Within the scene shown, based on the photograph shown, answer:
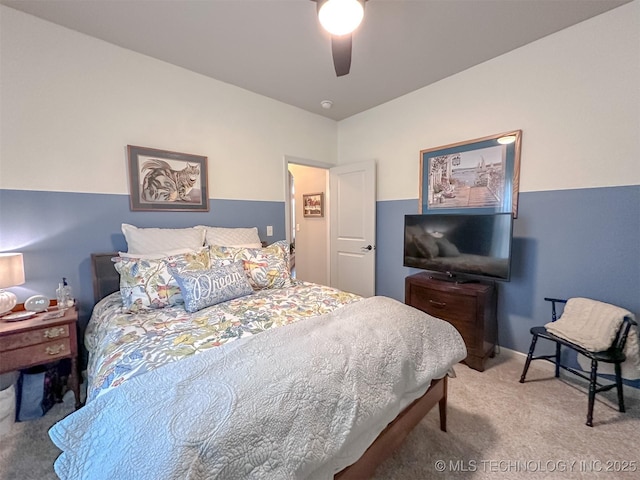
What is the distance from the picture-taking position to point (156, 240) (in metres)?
2.19

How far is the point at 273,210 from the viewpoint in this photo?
3.30 m

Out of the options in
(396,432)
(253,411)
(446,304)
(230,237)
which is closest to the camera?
(253,411)

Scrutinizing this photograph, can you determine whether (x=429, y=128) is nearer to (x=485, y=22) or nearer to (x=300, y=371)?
(x=485, y=22)

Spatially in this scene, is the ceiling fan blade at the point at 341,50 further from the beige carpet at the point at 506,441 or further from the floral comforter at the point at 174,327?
the beige carpet at the point at 506,441

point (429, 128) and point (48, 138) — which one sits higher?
point (429, 128)

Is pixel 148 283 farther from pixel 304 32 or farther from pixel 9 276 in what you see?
pixel 304 32

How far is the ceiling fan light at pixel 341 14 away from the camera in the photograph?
1.37 meters

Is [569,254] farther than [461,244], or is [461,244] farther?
[461,244]

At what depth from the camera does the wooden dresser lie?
2.29m

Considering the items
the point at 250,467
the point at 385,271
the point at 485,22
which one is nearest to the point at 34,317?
the point at 250,467

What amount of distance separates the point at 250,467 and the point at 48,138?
2.54 meters

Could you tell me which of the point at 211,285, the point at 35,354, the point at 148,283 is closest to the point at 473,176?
the point at 211,285

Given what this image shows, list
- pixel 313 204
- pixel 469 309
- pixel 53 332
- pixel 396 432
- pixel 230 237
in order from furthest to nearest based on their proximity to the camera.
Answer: pixel 313 204
pixel 230 237
pixel 469 309
pixel 53 332
pixel 396 432

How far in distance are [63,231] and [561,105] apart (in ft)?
13.0
